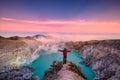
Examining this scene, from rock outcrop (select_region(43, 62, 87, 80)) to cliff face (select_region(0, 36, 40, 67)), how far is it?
1.77 feet

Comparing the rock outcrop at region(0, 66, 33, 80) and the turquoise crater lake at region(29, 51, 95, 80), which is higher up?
the turquoise crater lake at region(29, 51, 95, 80)

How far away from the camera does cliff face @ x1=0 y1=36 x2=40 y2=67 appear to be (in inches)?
185

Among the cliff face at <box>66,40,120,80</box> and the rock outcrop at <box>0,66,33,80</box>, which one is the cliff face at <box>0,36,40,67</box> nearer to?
the rock outcrop at <box>0,66,33,80</box>

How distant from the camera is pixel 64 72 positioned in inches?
180

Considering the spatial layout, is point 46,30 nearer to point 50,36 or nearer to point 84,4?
point 50,36

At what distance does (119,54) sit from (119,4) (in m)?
0.99

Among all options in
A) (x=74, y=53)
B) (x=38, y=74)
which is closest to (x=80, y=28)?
(x=74, y=53)

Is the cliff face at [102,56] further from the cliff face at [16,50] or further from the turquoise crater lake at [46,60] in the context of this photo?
the cliff face at [16,50]

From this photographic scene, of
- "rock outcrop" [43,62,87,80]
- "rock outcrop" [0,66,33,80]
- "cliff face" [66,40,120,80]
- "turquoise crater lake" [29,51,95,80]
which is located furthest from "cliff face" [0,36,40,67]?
"cliff face" [66,40,120,80]

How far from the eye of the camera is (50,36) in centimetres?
471

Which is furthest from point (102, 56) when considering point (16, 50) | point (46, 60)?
point (16, 50)

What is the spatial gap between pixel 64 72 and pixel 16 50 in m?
1.06

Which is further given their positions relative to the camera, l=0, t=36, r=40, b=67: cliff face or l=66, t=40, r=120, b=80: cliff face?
l=0, t=36, r=40, b=67: cliff face

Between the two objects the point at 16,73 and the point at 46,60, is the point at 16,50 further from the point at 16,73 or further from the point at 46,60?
the point at 46,60
